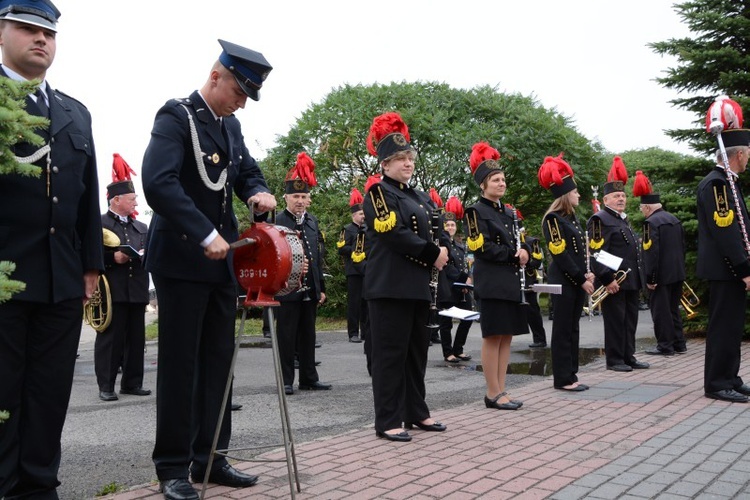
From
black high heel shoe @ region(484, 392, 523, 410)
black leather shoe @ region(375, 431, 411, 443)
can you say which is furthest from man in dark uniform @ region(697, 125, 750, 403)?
black leather shoe @ region(375, 431, 411, 443)

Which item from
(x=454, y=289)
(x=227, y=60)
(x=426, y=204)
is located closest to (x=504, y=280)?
(x=426, y=204)

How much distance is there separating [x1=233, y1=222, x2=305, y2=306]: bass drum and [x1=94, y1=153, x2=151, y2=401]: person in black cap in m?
4.54

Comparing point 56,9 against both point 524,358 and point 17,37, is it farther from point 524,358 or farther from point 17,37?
point 524,358

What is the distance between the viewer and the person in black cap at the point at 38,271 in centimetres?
358

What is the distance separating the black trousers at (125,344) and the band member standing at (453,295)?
424cm

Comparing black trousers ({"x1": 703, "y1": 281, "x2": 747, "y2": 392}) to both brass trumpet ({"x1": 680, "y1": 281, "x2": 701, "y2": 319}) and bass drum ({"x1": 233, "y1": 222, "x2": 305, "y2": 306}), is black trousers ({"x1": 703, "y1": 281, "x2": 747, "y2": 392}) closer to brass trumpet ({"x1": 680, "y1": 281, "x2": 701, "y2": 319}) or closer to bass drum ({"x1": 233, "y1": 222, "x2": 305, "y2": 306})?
bass drum ({"x1": 233, "y1": 222, "x2": 305, "y2": 306})

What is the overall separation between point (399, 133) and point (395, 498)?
9.98 feet

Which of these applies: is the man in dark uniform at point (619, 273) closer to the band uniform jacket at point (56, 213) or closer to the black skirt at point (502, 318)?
the black skirt at point (502, 318)

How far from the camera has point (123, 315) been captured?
868 centimetres

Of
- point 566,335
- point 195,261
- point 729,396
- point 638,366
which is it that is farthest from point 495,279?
point 638,366

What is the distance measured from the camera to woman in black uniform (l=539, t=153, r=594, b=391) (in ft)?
26.7

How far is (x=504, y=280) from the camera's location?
714cm

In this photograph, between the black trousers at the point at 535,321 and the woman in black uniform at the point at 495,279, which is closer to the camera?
the woman in black uniform at the point at 495,279

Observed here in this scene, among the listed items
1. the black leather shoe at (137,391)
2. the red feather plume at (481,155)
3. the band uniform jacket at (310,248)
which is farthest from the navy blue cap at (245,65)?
the black leather shoe at (137,391)
